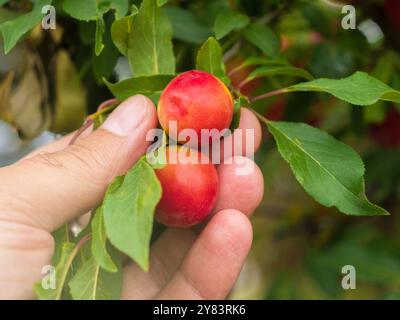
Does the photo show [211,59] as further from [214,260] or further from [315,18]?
[315,18]

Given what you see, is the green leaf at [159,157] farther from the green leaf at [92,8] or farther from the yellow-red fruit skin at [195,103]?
the green leaf at [92,8]

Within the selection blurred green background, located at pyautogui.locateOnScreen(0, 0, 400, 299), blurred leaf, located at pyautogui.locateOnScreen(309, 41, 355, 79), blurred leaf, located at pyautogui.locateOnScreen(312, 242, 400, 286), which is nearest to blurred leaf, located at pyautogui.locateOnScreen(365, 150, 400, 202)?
blurred green background, located at pyautogui.locateOnScreen(0, 0, 400, 299)

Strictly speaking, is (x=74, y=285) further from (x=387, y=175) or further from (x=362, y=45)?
(x=387, y=175)

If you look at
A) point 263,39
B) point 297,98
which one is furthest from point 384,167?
point 263,39

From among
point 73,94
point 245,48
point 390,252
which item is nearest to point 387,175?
point 390,252

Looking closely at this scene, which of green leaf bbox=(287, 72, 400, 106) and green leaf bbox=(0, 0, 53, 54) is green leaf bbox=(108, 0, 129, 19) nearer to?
green leaf bbox=(0, 0, 53, 54)
